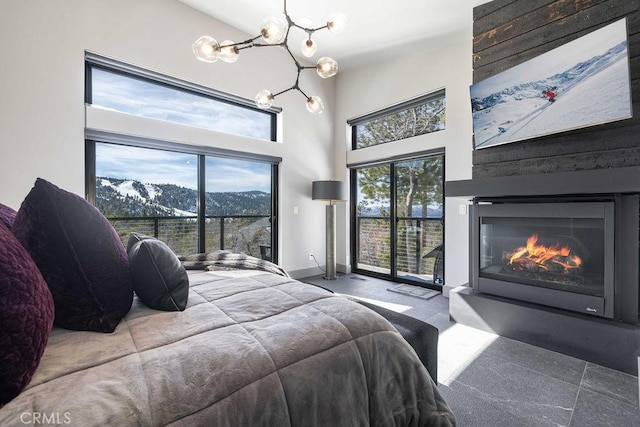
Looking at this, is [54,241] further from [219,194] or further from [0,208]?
[219,194]

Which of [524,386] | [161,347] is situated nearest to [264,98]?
[161,347]

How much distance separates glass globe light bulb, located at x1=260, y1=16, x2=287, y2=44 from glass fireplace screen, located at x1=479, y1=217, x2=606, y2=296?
2.34 m

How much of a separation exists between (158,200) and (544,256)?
393 cm

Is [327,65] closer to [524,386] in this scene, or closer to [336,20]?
[336,20]

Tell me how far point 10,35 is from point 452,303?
15.0ft

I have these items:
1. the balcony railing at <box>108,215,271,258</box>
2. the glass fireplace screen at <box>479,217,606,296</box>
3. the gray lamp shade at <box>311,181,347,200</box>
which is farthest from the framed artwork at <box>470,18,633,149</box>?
the balcony railing at <box>108,215,271,258</box>

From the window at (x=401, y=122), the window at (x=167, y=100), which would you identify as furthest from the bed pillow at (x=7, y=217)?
the window at (x=401, y=122)

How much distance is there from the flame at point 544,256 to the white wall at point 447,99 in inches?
36.2

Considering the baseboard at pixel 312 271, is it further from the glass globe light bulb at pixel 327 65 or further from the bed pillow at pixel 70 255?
the bed pillow at pixel 70 255

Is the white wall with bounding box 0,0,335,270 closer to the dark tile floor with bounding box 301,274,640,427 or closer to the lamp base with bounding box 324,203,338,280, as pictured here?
the lamp base with bounding box 324,203,338,280

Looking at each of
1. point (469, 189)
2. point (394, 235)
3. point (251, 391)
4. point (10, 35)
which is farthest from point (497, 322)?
point (10, 35)

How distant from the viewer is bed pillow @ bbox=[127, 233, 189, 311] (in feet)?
3.73

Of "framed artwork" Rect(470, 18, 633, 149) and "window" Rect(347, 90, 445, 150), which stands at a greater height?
"window" Rect(347, 90, 445, 150)

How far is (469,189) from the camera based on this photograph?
259 cm
